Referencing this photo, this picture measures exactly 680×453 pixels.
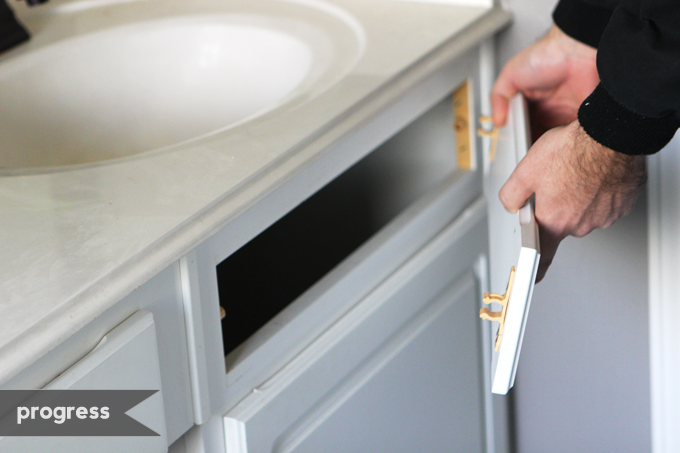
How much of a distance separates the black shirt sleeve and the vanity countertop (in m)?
0.19

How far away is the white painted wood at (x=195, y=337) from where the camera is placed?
0.53 meters

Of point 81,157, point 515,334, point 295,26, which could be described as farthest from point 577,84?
point 81,157

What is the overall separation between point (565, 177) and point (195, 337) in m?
0.34

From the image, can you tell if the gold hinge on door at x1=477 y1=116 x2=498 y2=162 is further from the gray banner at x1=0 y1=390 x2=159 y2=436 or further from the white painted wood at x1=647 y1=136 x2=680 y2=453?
the gray banner at x1=0 y1=390 x2=159 y2=436

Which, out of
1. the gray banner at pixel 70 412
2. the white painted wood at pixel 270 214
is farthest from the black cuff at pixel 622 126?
the gray banner at pixel 70 412

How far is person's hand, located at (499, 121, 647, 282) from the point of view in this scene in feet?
2.06

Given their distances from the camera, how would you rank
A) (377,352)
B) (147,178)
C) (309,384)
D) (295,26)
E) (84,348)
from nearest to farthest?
1. (84,348)
2. (147,178)
3. (309,384)
4. (377,352)
5. (295,26)

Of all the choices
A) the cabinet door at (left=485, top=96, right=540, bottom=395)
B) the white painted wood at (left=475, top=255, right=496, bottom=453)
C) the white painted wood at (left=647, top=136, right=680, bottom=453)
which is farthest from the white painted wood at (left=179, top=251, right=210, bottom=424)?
the white painted wood at (left=647, top=136, right=680, bottom=453)

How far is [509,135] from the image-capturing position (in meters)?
0.74

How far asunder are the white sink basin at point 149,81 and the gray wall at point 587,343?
32 cm

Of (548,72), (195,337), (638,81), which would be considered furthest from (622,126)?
(195,337)

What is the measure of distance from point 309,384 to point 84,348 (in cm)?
26

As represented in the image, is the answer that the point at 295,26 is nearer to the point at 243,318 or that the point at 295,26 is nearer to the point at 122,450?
the point at 243,318

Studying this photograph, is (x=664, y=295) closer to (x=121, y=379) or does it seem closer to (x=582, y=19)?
(x=582, y=19)
